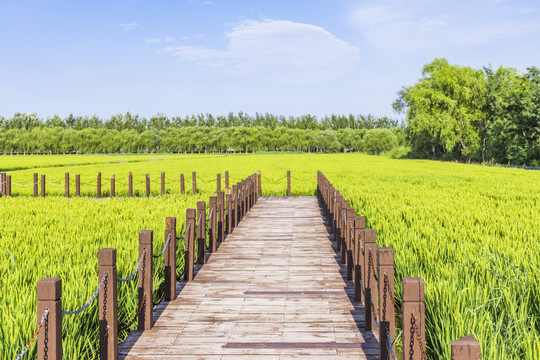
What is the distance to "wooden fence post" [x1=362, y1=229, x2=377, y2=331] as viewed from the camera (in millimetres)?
5066

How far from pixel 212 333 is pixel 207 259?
3725 millimetres

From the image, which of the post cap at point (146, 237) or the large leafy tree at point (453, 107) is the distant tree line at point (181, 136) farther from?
the post cap at point (146, 237)

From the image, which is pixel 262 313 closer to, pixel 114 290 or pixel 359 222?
pixel 359 222

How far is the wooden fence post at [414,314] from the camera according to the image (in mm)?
3131

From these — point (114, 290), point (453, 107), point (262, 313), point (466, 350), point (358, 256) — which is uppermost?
point (453, 107)

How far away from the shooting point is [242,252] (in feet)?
30.0

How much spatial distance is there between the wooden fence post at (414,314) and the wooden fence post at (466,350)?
2.97 ft

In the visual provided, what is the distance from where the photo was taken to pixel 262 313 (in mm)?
5555

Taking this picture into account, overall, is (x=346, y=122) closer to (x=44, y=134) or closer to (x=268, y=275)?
(x=44, y=134)

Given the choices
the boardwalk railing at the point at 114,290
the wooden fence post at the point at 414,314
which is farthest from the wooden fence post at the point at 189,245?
the wooden fence post at the point at 414,314

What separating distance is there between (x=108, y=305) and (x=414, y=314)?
9.02 feet

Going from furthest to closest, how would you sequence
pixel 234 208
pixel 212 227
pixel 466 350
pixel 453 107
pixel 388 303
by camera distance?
pixel 453 107, pixel 234 208, pixel 212 227, pixel 388 303, pixel 466 350

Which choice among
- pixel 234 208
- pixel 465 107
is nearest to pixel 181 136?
→ pixel 465 107

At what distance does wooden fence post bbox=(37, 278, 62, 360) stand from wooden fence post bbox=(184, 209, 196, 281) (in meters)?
3.72
